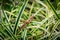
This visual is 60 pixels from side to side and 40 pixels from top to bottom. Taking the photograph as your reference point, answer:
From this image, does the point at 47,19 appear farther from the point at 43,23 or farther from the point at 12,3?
the point at 12,3

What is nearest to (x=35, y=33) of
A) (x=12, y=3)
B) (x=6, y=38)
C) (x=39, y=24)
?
(x=39, y=24)

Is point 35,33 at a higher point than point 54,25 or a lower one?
lower

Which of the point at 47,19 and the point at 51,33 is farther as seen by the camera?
the point at 47,19

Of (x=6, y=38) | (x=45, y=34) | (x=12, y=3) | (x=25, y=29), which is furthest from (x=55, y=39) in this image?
(x=12, y=3)

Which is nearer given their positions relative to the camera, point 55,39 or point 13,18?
point 55,39

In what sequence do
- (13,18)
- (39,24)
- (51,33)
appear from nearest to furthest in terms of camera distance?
(51,33) < (39,24) < (13,18)

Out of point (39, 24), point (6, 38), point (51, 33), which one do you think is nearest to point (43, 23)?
point (39, 24)

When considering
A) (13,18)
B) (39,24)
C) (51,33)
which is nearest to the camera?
(51,33)

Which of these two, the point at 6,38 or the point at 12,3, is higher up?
the point at 12,3

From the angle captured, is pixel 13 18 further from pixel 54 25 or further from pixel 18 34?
pixel 54 25
